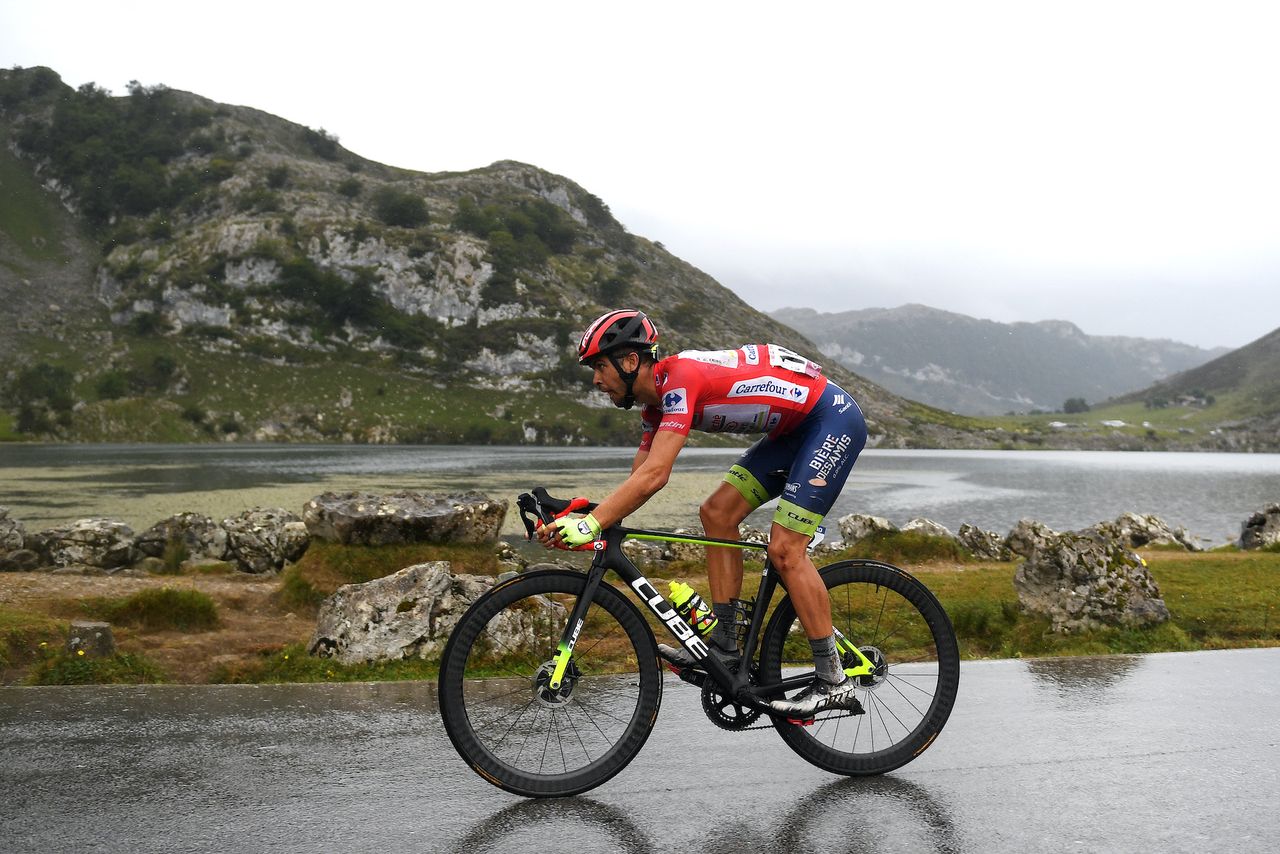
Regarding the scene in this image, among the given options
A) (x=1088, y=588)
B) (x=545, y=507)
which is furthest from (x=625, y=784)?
(x=1088, y=588)

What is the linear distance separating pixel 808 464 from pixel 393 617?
5.72 metres

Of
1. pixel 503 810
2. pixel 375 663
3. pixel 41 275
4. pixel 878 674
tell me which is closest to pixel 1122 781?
pixel 878 674

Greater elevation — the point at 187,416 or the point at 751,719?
the point at 751,719

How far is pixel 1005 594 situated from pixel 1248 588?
434cm

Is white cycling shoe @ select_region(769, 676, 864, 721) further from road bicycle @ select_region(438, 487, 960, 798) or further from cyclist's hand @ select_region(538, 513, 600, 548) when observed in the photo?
cyclist's hand @ select_region(538, 513, 600, 548)

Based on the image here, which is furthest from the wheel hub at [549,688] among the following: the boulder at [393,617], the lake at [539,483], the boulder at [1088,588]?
the lake at [539,483]

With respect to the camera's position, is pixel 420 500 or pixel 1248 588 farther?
pixel 1248 588

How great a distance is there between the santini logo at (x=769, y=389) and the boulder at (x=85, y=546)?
2008cm

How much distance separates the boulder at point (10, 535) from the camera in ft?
66.2

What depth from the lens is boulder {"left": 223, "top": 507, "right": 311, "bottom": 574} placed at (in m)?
20.1

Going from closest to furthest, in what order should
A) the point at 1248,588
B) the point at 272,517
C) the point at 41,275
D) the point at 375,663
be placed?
the point at 375,663 < the point at 1248,588 < the point at 272,517 < the point at 41,275

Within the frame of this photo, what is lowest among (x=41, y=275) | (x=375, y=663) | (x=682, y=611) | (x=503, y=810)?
(x=375, y=663)

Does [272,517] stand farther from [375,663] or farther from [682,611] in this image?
[682,611]

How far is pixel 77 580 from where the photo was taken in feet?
47.5
